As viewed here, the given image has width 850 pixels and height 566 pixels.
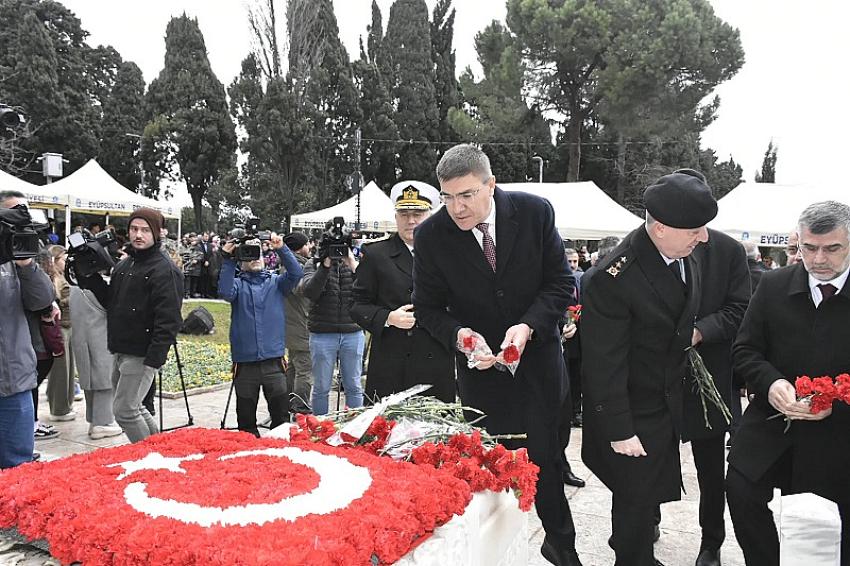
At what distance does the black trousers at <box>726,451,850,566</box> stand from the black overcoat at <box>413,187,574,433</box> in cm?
86

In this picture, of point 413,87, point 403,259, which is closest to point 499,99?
point 413,87

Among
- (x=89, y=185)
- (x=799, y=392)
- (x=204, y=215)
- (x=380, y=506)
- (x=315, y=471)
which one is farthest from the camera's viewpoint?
(x=204, y=215)

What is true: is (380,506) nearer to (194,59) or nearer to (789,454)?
(789,454)

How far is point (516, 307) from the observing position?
3.18m

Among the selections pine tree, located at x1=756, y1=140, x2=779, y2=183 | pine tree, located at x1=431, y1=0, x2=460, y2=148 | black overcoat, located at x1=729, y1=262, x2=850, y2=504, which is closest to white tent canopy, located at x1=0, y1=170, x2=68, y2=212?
black overcoat, located at x1=729, y1=262, x2=850, y2=504

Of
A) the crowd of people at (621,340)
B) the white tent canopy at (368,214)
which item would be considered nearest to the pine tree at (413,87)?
the white tent canopy at (368,214)

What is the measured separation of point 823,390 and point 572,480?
8.34 ft

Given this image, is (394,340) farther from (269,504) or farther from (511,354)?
(269,504)

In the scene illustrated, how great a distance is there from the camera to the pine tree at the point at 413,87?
123 feet

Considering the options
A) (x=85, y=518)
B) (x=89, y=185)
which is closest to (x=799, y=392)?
(x=85, y=518)

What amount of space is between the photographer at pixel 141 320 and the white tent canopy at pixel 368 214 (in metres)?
13.5

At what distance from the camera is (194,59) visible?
38719 mm

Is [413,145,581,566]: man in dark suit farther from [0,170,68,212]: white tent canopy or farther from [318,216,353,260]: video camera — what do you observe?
[0,170,68,212]: white tent canopy

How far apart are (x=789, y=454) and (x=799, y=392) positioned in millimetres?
434
